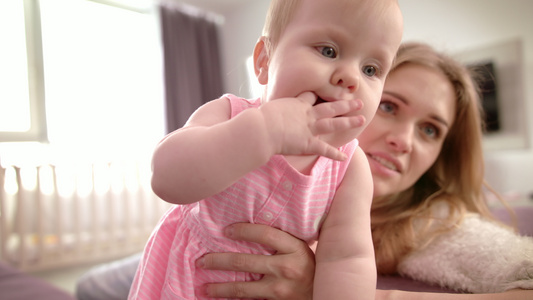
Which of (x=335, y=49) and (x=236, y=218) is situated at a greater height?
(x=335, y=49)

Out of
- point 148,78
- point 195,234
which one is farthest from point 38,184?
point 195,234

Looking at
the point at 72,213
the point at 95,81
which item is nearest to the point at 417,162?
the point at 72,213

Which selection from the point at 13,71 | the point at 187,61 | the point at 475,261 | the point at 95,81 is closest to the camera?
the point at 475,261

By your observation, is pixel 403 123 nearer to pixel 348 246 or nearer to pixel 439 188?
pixel 439 188

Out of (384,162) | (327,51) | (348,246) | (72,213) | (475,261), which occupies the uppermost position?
(327,51)

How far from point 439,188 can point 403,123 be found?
1.40 feet

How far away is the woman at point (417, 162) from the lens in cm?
101

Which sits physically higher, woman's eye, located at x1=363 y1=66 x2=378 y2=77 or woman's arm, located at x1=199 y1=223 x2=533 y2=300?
woman's eye, located at x1=363 y1=66 x2=378 y2=77

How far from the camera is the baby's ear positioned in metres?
0.67

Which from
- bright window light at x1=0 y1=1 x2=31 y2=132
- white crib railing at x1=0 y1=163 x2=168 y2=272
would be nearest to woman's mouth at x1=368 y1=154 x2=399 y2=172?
white crib railing at x1=0 y1=163 x2=168 y2=272

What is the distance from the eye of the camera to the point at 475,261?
0.88 meters

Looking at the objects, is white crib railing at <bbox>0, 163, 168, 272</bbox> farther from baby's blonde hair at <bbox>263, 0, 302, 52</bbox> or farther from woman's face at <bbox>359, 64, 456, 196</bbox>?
baby's blonde hair at <bbox>263, 0, 302, 52</bbox>

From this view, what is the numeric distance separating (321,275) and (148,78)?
3901 millimetres

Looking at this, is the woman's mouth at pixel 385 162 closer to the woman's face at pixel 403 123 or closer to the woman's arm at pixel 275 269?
the woman's face at pixel 403 123
